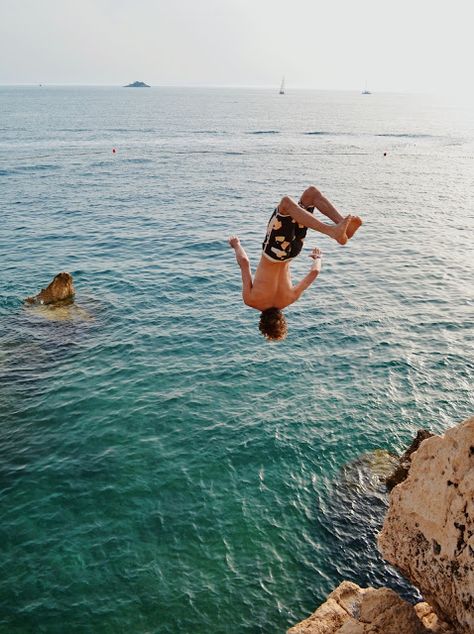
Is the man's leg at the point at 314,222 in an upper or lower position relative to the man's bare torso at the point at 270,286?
upper

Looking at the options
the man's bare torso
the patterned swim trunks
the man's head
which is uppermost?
the patterned swim trunks

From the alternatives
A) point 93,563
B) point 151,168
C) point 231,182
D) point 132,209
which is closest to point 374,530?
point 93,563

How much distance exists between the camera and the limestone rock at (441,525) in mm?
7742

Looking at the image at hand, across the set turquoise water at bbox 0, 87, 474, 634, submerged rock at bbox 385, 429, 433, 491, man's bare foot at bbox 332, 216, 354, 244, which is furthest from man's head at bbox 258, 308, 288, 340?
submerged rock at bbox 385, 429, 433, 491

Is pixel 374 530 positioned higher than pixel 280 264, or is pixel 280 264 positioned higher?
pixel 280 264

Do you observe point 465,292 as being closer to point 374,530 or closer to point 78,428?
point 374,530

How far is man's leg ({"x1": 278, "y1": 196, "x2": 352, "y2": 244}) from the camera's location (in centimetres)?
831

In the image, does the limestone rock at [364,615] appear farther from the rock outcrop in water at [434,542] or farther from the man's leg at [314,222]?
the man's leg at [314,222]

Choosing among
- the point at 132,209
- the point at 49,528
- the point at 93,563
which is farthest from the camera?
the point at 132,209

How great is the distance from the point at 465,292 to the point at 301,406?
1549cm

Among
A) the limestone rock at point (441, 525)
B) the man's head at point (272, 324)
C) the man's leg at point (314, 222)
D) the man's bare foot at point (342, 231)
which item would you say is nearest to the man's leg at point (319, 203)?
the man's leg at point (314, 222)

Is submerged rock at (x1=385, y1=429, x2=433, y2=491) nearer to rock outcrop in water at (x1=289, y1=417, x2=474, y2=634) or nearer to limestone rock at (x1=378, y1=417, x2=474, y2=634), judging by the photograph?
rock outcrop in water at (x1=289, y1=417, x2=474, y2=634)

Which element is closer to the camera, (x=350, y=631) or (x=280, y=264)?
(x=350, y=631)

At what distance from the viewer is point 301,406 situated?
19141 mm
